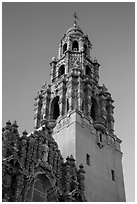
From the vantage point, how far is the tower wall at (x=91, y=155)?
1150 inches

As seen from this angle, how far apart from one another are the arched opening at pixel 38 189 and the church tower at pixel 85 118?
477 centimetres

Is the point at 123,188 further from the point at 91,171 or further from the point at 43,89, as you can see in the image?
the point at 43,89

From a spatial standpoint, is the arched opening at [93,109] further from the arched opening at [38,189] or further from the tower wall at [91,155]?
the arched opening at [38,189]

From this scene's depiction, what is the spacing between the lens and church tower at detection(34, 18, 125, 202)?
30.0 metres

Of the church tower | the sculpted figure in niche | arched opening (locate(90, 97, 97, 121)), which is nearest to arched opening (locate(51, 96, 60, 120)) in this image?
the church tower

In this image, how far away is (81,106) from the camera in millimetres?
33250

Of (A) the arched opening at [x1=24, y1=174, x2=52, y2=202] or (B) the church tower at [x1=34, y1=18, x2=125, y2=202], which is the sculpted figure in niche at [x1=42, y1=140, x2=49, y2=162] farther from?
(B) the church tower at [x1=34, y1=18, x2=125, y2=202]

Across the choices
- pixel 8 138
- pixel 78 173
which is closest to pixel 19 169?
pixel 8 138

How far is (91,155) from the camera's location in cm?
3078

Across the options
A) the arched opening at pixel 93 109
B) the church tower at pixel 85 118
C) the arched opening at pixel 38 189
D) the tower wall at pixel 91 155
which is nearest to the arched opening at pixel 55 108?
the church tower at pixel 85 118

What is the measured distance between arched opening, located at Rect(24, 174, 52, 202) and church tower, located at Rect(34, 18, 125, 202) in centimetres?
477

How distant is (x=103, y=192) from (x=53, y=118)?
9.65m

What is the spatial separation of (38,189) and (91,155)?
8064 millimetres

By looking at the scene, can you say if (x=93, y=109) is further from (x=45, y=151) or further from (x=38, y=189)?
(x=38, y=189)
